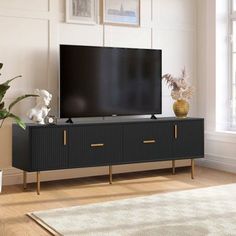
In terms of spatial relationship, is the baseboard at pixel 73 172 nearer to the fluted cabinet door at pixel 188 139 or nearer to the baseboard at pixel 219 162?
the baseboard at pixel 219 162

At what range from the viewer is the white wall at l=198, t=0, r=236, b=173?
5.17 m

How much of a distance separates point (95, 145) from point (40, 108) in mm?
607

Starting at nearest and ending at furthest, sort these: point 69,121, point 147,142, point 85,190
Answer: point 85,190
point 69,121
point 147,142

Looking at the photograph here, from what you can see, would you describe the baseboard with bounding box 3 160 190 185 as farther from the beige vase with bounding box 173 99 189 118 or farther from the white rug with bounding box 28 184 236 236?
the white rug with bounding box 28 184 236 236

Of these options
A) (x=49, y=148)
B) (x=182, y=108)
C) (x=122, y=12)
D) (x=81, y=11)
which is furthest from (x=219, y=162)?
(x=81, y=11)

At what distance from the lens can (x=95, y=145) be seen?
165 inches

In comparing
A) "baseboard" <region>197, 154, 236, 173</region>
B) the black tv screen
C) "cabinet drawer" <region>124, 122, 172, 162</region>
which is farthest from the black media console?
"baseboard" <region>197, 154, 236, 173</region>

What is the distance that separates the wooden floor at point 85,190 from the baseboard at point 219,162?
0.12 metres

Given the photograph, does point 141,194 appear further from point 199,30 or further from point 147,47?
point 199,30

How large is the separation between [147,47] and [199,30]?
78 centimetres

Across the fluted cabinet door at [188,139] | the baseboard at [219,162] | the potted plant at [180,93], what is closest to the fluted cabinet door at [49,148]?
the fluted cabinet door at [188,139]

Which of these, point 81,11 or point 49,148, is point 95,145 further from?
point 81,11

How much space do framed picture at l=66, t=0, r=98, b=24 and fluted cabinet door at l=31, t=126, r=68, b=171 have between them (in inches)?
47.6

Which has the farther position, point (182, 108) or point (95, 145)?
point (182, 108)
